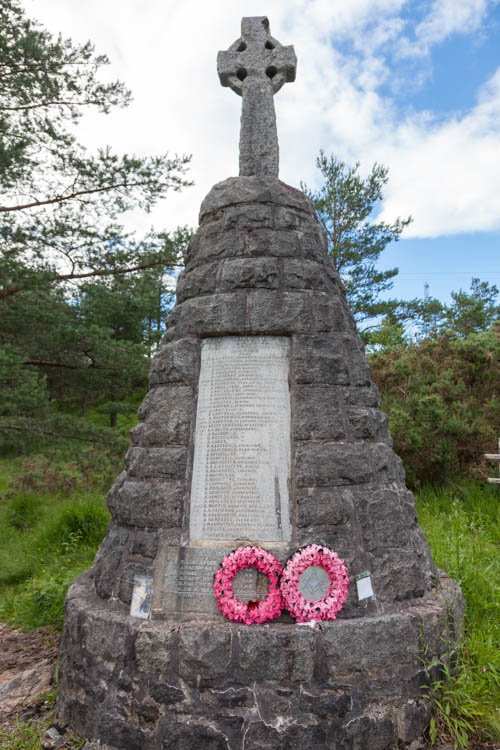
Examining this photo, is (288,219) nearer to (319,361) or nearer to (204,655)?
(319,361)

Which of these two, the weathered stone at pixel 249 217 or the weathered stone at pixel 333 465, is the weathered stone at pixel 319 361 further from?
the weathered stone at pixel 249 217

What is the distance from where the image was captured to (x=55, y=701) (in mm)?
2963

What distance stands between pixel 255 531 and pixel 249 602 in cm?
37

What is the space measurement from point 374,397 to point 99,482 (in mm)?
6199

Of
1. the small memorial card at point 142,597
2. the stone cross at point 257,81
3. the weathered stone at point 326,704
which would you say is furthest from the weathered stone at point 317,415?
the stone cross at point 257,81

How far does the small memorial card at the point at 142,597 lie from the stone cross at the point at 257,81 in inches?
118

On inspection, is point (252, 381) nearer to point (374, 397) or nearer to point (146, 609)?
point (374, 397)

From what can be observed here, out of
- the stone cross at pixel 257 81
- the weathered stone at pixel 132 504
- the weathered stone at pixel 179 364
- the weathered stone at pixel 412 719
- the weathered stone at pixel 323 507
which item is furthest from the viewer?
the stone cross at pixel 257 81

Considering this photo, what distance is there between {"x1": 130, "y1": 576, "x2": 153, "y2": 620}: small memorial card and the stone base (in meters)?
0.09

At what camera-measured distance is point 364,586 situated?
2.60m

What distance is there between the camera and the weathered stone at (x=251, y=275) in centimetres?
312

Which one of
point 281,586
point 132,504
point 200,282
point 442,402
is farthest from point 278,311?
point 442,402

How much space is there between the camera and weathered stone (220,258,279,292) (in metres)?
3.12

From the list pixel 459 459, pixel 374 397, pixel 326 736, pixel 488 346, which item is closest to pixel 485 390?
pixel 488 346
